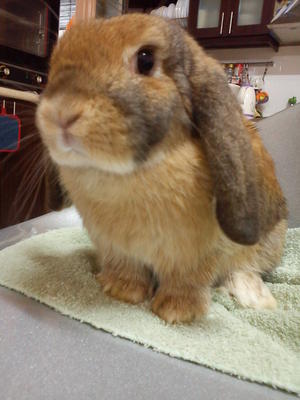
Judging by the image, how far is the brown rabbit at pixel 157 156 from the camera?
1.83ft

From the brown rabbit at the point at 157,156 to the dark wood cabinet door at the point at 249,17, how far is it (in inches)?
95.1

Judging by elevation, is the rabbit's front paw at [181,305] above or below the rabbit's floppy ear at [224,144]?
below

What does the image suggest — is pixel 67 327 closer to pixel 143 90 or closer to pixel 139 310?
pixel 139 310

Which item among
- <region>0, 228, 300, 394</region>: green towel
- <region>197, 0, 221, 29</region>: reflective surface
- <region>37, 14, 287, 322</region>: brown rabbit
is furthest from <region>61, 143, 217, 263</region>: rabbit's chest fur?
<region>197, 0, 221, 29</region>: reflective surface

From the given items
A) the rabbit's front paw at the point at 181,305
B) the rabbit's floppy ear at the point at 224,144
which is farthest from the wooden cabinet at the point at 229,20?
the rabbit's front paw at the point at 181,305

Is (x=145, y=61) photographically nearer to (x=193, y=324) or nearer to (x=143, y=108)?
(x=143, y=108)

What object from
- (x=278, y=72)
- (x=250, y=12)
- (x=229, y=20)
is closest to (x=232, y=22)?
(x=229, y=20)

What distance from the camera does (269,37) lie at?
282cm

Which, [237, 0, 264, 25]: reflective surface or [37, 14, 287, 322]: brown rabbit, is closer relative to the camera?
[37, 14, 287, 322]: brown rabbit

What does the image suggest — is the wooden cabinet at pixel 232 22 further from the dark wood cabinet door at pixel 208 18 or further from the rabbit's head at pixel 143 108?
the rabbit's head at pixel 143 108

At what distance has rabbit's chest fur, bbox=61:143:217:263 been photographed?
0.62 m

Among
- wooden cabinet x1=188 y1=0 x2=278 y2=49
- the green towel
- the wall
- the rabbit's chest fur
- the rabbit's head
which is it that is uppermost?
wooden cabinet x1=188 y1=0 x2=278 y2=49

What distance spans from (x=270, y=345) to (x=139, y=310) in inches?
9.4

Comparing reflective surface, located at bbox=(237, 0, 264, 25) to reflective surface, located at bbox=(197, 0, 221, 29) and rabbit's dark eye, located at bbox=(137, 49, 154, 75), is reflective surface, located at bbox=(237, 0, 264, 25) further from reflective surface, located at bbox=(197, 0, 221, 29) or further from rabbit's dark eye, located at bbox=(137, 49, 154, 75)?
rabbit's dark eye, located at bbox=(137, 49, 154, 75)
